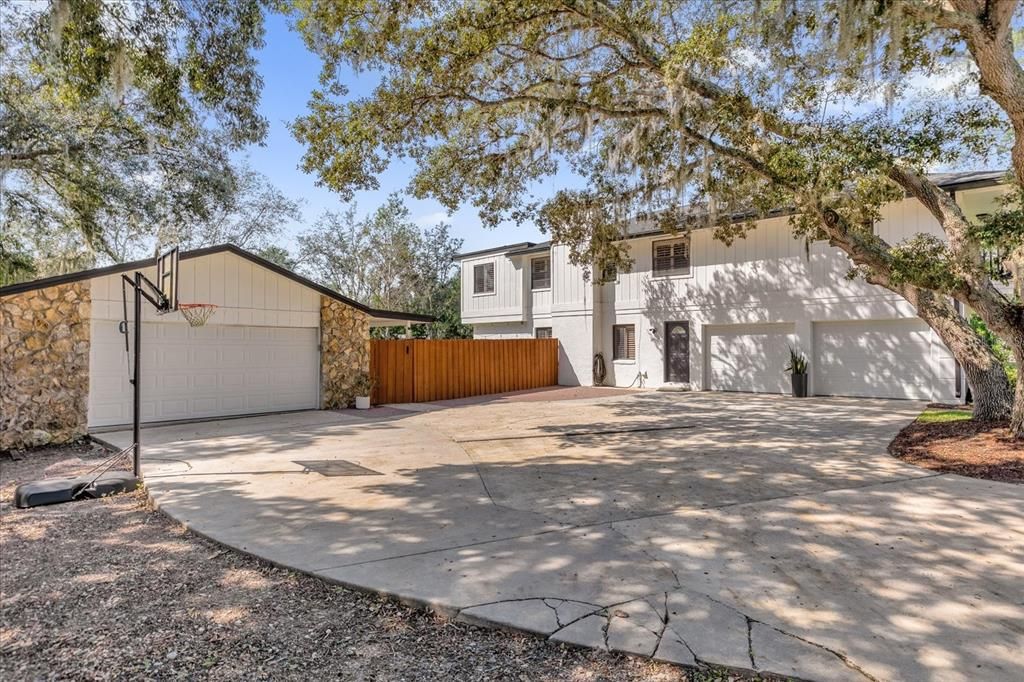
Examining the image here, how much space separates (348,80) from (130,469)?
5.70 meters

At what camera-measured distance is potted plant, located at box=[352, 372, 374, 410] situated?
12383mm

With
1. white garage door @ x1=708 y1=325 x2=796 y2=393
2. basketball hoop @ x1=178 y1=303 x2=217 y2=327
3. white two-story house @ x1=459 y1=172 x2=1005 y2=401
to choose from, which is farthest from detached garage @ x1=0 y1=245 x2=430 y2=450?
white garage door @ x1=708 y1=325 x2=796 y2=393

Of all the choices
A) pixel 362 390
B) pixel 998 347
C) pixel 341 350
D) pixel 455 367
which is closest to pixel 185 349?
pixel 341 350

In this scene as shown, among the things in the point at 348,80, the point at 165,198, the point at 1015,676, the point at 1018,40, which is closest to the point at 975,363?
the point at 1018,40

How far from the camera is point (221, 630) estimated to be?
A: 2762mm

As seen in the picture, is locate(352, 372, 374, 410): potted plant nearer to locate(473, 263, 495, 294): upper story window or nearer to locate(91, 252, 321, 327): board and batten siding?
locate(91, 252, 321, 327): board and batten siding

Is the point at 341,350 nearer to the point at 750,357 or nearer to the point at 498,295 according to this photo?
the point at 498,295

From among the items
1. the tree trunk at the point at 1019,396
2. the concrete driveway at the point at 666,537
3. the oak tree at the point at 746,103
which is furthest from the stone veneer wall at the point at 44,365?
the tree trunk at the point at 1019,396

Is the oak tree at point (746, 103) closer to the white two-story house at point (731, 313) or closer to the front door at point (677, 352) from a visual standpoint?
the white two-story house at point (731, 313)

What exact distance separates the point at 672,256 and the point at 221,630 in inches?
599

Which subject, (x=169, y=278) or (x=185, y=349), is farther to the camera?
(x=185, y=349)

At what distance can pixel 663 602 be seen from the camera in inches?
113

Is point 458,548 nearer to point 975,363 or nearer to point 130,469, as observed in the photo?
point 130,469

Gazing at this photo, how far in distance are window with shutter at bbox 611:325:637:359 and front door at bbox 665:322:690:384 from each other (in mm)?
1094
